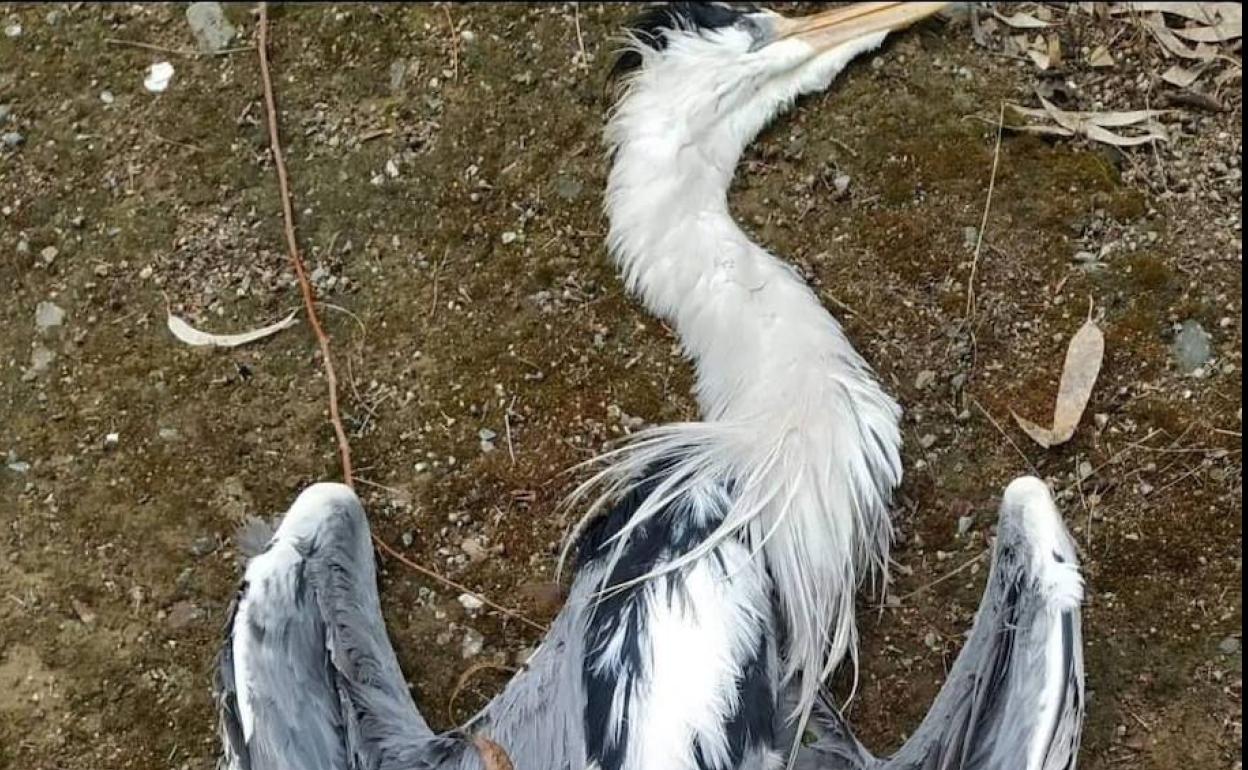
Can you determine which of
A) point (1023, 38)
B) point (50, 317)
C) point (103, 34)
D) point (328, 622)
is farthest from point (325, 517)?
point (1023, 38)

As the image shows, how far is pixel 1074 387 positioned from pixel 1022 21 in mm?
784

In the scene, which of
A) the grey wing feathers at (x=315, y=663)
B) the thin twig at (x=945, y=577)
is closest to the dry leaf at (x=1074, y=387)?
the thin twig at (x=945, y=577)

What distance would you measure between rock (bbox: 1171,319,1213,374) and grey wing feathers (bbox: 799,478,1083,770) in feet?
1.90

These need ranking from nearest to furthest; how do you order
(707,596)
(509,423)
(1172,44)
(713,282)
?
(707,596) < (713,282) < (509,423) < (1172,44)

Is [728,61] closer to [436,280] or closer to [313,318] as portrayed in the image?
[436,280]

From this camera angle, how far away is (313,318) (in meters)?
2.67

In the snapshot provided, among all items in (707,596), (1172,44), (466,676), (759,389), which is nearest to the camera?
(707,596)

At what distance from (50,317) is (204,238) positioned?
1.14ft

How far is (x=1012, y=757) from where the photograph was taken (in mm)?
1986

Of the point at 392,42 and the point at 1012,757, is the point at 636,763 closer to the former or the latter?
the point at 1012,757

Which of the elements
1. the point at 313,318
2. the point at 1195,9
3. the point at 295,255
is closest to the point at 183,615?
the point at 313,318

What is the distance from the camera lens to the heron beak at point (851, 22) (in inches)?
104

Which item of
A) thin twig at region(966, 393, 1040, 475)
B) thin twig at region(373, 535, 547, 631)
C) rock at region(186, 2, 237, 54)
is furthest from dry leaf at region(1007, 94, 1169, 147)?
rock at region(186, 2, 237, 54)

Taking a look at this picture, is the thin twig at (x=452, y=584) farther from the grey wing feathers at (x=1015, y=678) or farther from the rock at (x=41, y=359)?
the rock at (x=41, y=359)
